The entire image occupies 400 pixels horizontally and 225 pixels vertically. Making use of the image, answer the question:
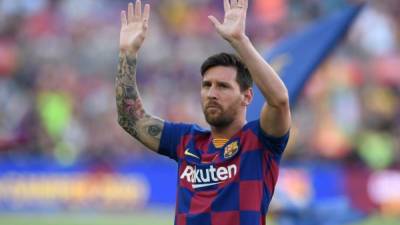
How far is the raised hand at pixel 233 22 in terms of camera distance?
4.81 meters

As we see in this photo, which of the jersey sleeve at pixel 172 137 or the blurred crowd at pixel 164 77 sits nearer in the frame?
the jersey sleeve at pixel 172 137

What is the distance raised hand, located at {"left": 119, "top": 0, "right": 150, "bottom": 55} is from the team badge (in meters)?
0.83

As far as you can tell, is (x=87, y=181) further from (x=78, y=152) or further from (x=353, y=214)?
(x=353, y=214)

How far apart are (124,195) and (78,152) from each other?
1.19m

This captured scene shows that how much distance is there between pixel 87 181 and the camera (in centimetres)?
1535

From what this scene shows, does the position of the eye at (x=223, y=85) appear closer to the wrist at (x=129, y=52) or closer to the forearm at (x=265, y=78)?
the forearm at (x=265, y=78)

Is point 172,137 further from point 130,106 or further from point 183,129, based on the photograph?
point 130,106

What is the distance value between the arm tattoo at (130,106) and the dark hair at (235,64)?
55 cm

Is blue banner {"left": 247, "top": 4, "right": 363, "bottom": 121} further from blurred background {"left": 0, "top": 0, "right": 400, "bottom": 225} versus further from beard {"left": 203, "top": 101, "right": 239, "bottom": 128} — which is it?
blurred background {"left": 0, "top": 0, "right": 400, "bottom": 225}

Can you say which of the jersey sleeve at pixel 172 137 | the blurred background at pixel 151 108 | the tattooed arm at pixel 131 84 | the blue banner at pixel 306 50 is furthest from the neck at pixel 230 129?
the blurred background at pixel 151 108

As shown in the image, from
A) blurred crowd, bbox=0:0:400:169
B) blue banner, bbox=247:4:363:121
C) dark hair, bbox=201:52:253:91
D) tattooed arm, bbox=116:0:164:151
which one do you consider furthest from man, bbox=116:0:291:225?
blurred crowd, bbox=0:0:400:169

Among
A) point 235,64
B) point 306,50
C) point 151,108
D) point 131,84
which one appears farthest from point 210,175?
point 151,108

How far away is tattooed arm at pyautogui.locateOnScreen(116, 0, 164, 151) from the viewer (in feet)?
17.8

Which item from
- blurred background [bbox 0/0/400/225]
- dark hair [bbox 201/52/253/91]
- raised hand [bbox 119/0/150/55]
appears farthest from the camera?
blurred background [bbox 0/0/400/225]
